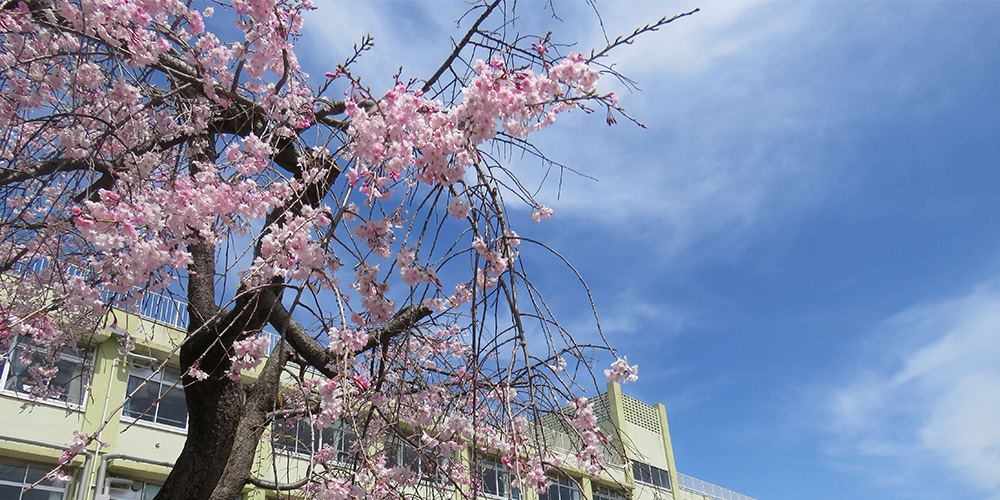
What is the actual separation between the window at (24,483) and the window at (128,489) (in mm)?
601

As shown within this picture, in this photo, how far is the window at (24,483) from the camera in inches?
381

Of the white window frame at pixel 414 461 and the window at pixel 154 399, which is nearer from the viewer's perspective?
the white window frame at pixel 414 461

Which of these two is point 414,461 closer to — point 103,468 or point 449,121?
point 449,121

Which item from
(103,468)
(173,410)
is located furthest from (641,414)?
(103,468)

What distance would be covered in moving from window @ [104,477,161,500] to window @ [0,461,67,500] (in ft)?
1.97

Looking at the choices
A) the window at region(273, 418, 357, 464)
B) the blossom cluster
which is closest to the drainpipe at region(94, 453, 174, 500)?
the window at region(273, 418, 357, 464)

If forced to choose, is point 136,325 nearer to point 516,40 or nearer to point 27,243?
point 27,243

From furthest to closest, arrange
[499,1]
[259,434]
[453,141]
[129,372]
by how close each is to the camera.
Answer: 1. [129,372]
2. [259,434]
3. [499,1]
4. [453,141]

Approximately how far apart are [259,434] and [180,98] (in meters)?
2.24

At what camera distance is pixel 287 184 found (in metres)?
3.46

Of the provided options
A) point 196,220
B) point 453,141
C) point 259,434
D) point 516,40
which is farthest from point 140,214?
point 259,434

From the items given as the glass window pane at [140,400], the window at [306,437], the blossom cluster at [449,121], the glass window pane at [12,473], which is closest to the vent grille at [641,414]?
the window at [306,437]

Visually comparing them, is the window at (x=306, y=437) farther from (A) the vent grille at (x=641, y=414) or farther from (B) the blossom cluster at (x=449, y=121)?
(A) the vent grille at (x=641, y=414)

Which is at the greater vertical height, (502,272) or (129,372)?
(129,372)
